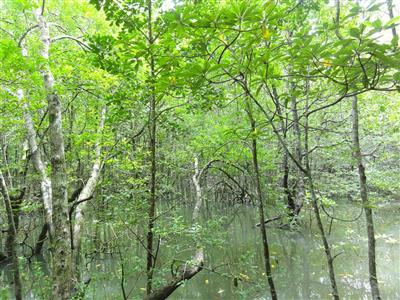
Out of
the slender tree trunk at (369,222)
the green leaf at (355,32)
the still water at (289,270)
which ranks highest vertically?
the green leaf at (355,32)

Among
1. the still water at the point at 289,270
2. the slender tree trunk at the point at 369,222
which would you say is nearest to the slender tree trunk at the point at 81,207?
the still water at the point at 289,270

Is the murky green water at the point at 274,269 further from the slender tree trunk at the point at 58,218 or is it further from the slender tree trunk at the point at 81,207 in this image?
the slender tree trunk at the point at 58,218

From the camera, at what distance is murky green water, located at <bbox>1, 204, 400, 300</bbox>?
5094 millimetres

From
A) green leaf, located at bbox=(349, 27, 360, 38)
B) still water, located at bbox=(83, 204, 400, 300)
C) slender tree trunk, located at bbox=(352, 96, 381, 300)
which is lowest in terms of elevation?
still water, located at bbox=(83, 204, 400, 300)

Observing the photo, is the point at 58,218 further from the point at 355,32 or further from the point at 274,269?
the point at 274,269

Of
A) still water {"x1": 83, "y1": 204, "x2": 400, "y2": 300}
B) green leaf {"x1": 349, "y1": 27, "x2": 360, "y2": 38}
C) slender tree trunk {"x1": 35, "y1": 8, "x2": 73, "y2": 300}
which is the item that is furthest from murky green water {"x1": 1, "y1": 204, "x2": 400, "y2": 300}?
green leaf {"x1": 349, "y1": 27, "x2": 360, "y2": 38}

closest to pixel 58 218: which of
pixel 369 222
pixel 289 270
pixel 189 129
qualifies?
pixel 369 222

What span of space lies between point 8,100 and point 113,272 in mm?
4392

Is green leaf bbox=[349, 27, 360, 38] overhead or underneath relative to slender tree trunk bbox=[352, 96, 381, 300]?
overhead

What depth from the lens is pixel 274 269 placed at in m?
6.49

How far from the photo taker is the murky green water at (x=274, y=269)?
509 cm

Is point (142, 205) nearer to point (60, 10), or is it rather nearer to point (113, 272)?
point (113, 272)

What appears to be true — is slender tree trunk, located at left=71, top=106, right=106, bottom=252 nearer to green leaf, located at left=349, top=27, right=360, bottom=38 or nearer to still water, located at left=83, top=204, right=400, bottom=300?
still water, located at left=83, top=204, right=400, bottom=300

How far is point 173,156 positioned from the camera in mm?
12320
